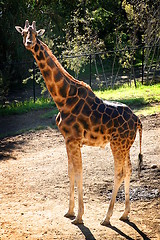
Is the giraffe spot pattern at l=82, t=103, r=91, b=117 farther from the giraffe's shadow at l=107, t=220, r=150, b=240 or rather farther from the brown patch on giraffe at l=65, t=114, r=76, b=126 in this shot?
the giraffe's shadow at l=107, t=220, r=150, b=240

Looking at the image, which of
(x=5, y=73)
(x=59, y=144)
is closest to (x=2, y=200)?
(x=59, y=144)

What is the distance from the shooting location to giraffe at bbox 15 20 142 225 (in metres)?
6.42

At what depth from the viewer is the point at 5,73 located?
15938mm

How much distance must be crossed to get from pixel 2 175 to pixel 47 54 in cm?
368

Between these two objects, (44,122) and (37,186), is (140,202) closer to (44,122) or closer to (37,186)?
(37,186)

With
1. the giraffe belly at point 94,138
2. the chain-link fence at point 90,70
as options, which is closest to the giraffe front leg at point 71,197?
the giraffe belly at point 94,138

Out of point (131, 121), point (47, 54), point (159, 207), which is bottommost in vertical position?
point (159, 207)

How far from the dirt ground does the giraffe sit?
41cm

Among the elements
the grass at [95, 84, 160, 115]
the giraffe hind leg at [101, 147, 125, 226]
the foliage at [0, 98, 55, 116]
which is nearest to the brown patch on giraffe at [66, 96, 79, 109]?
the giraffe hind leg at [101, 147, 125, 226]

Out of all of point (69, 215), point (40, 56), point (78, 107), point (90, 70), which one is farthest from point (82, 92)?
point (90, 70)

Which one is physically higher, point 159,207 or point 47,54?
point 47,54

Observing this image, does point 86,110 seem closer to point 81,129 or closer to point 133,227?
point 81,129

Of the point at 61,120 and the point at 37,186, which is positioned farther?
the point at 37,186

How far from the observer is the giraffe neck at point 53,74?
6422 millimetres
